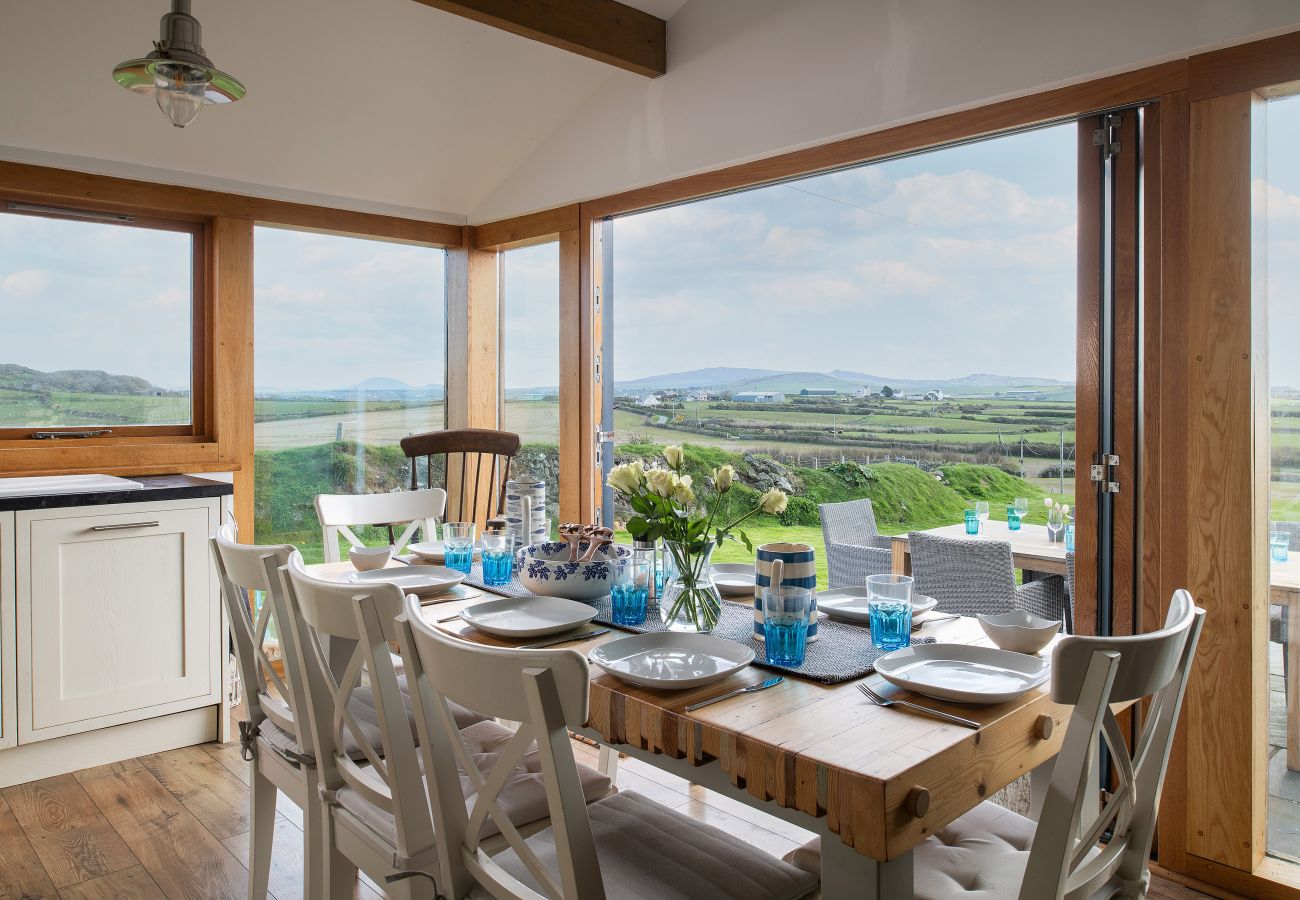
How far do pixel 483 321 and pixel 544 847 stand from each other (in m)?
3.66

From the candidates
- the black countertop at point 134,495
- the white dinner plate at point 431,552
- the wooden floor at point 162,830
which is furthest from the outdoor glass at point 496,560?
the black countertop at point 134,495

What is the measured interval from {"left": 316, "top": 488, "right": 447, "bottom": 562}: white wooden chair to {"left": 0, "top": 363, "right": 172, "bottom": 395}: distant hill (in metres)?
1.42

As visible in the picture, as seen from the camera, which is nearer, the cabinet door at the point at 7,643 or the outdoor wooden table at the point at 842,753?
the outdoor wooden table at the point at 842,753

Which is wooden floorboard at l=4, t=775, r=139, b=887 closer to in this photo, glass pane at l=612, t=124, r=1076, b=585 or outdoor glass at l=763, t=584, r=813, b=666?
outdoor glass at l=763, t=584, r=813, b=666

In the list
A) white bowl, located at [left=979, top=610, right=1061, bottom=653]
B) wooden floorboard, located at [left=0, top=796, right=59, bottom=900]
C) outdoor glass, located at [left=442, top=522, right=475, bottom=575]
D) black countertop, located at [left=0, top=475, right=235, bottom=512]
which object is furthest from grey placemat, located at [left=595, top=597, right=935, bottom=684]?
black countertop, located at [left=0, top=475, right=235, bottom=512]

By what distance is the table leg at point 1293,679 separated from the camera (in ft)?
7.45

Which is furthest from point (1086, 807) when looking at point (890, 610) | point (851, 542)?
point (851, 542)

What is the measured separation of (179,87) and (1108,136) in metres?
2.49

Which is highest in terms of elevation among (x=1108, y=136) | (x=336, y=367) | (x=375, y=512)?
(x=1108, y=136)

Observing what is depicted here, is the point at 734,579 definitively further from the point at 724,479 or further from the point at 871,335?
the point at 871,335

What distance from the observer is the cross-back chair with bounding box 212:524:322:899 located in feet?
5.91

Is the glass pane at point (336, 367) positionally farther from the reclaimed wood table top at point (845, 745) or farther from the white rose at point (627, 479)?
the reclaimed wood table top at point (845, 745)

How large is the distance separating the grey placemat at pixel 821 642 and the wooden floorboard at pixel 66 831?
5.41 feet

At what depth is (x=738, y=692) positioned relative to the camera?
Result: 145 cm
